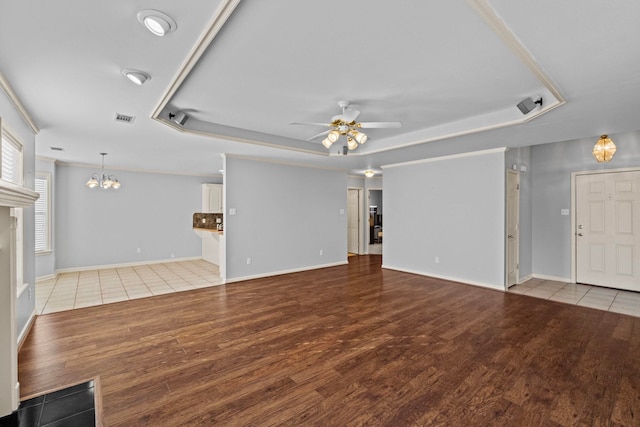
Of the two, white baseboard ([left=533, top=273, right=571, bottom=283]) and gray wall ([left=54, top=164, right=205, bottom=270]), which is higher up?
gray wall ([left=54, top=164, right=205, bottom=270])

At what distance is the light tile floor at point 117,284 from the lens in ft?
15.8

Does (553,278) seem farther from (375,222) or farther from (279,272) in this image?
(375,222)

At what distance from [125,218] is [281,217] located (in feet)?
14.4

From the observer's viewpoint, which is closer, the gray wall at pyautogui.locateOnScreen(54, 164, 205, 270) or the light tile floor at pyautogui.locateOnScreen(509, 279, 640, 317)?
the light tile floor at pyautogui.locateOnScreen(509, 279, 640, 317)

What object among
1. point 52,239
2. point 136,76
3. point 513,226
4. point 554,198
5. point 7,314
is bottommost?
point 7,314

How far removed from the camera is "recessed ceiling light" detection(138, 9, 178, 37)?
1.77 metres

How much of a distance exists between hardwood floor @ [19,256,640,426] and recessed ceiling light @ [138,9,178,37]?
8.52ft

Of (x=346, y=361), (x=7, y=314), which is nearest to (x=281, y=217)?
(x=346, y=361)

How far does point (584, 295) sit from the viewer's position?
4965 millimetres

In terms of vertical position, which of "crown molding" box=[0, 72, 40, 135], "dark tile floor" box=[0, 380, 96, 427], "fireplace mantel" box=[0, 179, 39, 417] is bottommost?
"dark tile floor" box=[0, 380, 96, 427]

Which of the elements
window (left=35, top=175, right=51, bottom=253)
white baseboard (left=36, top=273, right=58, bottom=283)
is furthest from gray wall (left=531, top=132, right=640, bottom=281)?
window (left=35, top=175, right=51, bottom=253)

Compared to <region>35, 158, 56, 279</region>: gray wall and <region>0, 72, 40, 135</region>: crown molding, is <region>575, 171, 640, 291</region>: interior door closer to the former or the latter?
<region>0, 72, 40, 135</region>: crown molding

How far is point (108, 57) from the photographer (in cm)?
229

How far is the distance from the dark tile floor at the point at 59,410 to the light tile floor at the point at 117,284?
2.58 metres
